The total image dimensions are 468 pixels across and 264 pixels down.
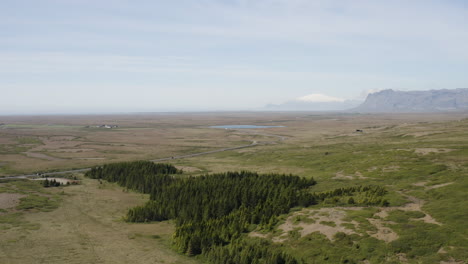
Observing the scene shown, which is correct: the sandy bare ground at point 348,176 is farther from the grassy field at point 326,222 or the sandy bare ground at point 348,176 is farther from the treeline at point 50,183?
the treeline at point 50,183

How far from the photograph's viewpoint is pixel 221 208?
56.6 meters

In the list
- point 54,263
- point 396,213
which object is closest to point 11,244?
point 54,263

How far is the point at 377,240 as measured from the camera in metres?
36.0

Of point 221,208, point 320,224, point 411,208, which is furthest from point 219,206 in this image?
point 411,208

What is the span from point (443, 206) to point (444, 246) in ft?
37.5

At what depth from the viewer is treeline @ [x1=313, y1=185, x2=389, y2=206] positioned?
48963mm

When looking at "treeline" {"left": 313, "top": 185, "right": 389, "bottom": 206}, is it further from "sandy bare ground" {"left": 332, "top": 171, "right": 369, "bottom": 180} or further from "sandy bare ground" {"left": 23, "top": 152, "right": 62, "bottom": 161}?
"sandy bare ground" {"left": 23, "top": 152, "right": 62, "bottom": 161}

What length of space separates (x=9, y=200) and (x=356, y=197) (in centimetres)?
7104

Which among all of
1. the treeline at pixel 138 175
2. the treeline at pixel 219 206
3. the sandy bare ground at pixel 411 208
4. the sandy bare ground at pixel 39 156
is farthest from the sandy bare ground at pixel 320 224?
the sandy bare ground at pixel 39 156

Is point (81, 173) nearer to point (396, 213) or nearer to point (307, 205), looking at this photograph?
point (307, 205)

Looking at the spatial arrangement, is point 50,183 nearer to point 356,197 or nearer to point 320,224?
point 320,224

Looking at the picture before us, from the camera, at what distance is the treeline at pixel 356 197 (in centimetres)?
4896

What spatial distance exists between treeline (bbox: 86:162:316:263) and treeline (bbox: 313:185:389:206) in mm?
2643

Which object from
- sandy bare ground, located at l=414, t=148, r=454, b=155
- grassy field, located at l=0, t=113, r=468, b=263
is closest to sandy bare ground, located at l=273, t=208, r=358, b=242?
grassy field, located at l=0, t=113, r=468, b=263
